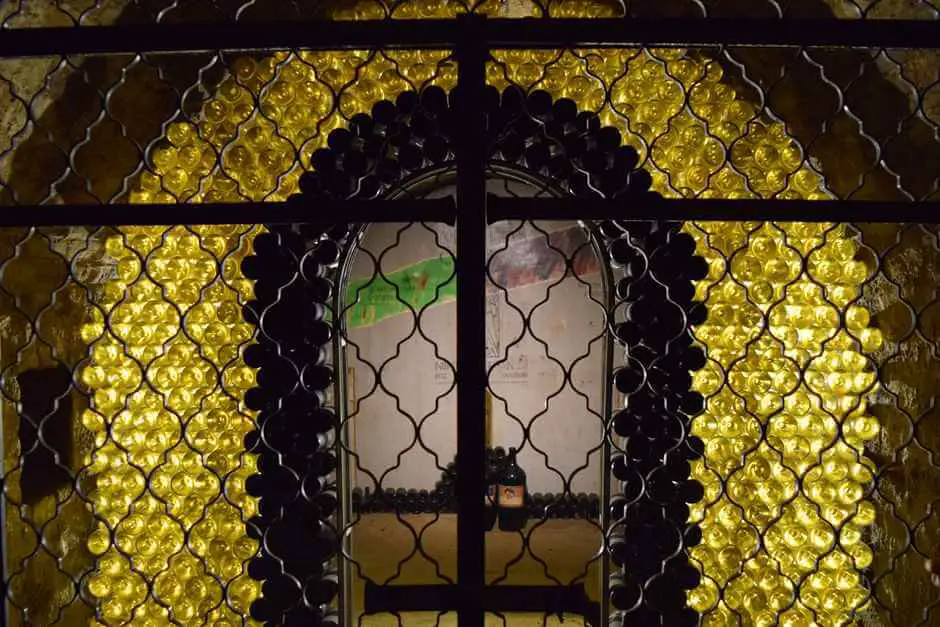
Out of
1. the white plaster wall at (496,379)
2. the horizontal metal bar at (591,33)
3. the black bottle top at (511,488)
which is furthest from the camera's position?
the white plaster wall at (496,379)

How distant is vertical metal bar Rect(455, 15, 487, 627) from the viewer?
915mm

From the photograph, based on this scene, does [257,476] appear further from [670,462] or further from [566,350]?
[566,350]

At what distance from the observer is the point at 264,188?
5.39 ft

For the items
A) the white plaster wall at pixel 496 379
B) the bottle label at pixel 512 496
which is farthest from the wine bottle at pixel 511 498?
the white plaster wall at pixel 496 379

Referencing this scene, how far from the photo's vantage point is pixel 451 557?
2807 millimetres

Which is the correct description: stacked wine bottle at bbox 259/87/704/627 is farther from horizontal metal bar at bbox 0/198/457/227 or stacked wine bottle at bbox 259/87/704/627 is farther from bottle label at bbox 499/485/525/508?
bottle label at bbox 499/485/525/508

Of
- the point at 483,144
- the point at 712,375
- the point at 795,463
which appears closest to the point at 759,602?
the point at 795,463

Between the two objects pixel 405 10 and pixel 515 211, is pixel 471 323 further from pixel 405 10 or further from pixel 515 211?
pixel 405 10

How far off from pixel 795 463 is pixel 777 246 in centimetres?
53

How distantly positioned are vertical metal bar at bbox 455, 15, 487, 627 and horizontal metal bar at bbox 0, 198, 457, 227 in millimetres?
43

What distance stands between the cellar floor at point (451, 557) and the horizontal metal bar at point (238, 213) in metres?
1.66

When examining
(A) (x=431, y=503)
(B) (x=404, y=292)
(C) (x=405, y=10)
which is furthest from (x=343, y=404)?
(B) (x=404, y=292)

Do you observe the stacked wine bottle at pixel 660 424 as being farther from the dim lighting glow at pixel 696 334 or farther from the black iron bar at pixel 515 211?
the black iron bar at pixel 515 211

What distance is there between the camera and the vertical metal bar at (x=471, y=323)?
36.0 inches
